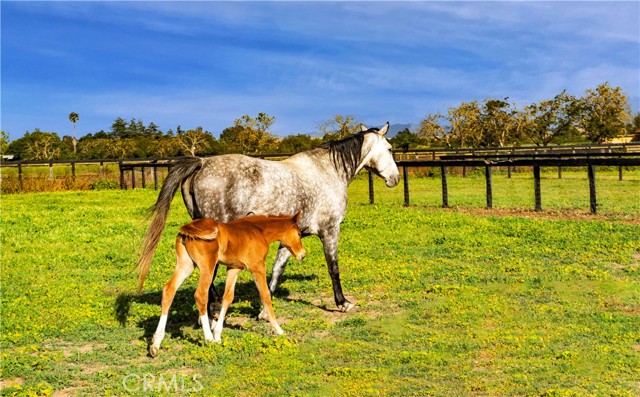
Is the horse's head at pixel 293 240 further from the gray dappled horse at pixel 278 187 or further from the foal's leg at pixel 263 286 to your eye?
the gray dappled horse at pixel 278 187

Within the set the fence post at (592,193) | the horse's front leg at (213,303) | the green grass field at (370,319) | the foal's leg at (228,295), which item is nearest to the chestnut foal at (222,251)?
the foal's leg at (228,295)

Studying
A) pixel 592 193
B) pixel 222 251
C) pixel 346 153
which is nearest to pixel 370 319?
pixel 222 251

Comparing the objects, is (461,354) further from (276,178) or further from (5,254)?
(5,254)

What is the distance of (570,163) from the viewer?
731 inches

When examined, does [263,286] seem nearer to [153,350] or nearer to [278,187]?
[153,350]

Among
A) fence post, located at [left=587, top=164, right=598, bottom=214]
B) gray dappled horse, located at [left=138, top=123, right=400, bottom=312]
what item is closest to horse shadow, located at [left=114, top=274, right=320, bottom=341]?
gray dappled horse, located at [left=138, top=123, right=400, bottom=312]

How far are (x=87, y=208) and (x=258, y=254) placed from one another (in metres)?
16.0

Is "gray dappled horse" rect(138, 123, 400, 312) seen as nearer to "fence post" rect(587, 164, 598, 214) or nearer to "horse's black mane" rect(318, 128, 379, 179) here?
"horse's black mane" rect(318, 128, 379, 179)

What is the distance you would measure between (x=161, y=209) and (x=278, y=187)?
1.43 metres

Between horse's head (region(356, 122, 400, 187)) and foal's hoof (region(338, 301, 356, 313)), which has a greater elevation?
horse's head (region(356, 122, 400, 187))

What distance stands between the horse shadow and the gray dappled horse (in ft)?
1.77

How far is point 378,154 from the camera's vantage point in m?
9.60

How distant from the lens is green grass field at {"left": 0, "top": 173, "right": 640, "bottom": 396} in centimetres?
575

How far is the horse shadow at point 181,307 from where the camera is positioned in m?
7.70
